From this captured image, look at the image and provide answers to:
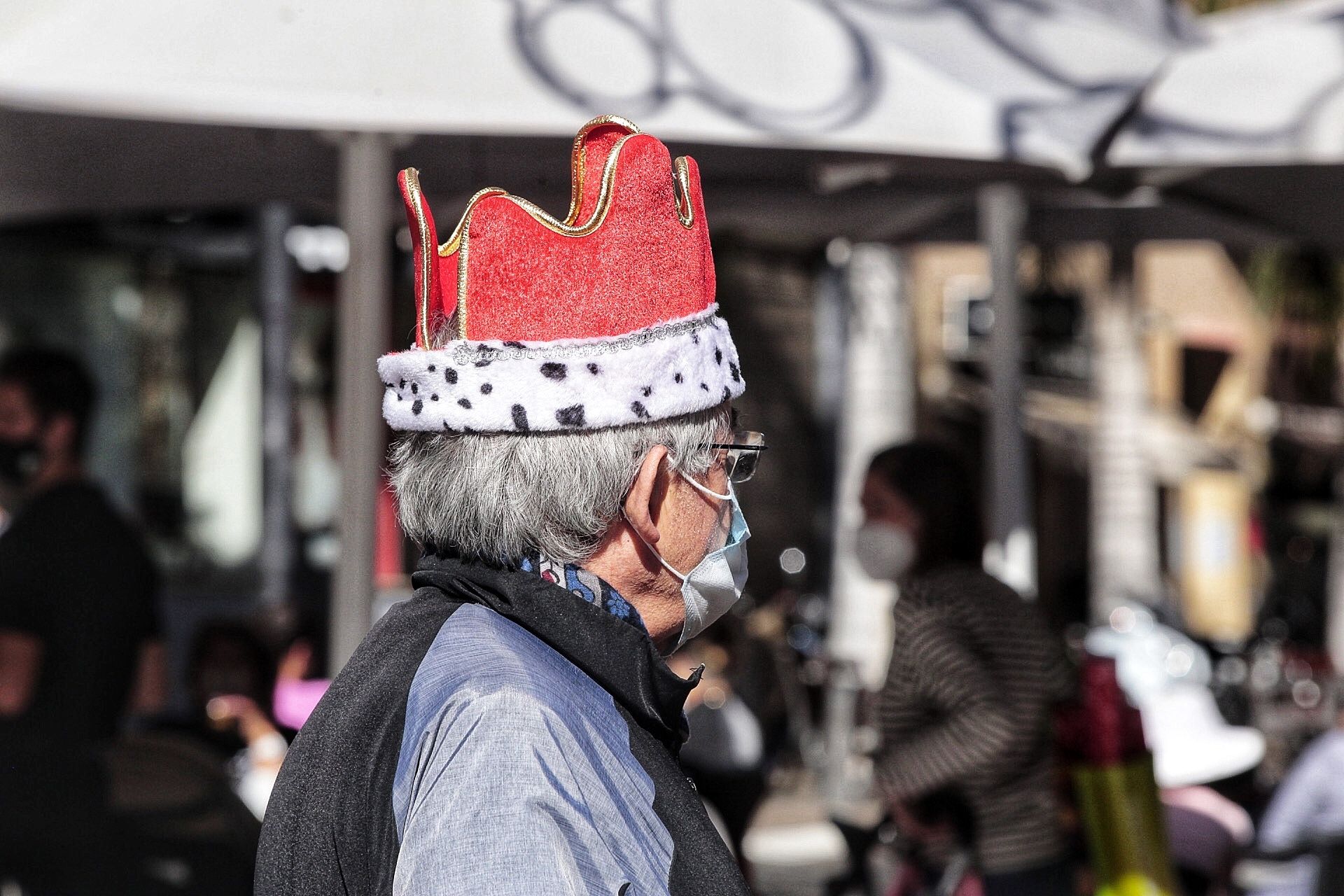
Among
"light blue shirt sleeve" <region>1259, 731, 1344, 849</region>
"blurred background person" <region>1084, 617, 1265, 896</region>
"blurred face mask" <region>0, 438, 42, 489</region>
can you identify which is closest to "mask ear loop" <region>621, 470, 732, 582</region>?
"blurred background person" <region>1084, 617, 1265, 896</region>

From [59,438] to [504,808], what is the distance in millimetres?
3273

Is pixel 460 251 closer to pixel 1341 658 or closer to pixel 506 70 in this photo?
pixel 506 70

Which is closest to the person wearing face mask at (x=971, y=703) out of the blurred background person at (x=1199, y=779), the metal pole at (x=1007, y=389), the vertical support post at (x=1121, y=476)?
the blurred background person at (x=1199, y=779)

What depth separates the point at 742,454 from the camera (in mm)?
1776

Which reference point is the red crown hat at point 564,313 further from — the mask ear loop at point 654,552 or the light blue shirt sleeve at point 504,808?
the light blue shirt sleeve at point 504,808

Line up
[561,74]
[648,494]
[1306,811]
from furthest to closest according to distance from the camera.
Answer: [1306,811], [561,74], [648,494]

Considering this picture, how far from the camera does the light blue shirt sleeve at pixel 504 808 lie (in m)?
1.26

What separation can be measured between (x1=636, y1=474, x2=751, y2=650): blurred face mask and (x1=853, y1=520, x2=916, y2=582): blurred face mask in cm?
166

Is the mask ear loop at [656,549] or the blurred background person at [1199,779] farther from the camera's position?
the blurred background person at [1199,779]

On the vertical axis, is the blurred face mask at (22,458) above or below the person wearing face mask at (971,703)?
above

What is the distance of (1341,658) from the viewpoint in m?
11.3

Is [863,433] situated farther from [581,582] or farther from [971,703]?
[581,582]

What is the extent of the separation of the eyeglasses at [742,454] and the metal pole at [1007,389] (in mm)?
3061

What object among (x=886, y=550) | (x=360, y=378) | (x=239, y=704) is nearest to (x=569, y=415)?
(x=360, y=378)
